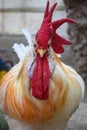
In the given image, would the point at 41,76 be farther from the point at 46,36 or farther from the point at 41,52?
the point at 46,36

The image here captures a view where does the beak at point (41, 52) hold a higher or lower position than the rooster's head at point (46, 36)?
lower

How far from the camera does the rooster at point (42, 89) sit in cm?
374

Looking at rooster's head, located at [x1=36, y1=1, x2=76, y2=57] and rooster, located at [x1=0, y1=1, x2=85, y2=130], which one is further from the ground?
rooster's head, located at [x1=36, y1=1, x2=76, y2=57]

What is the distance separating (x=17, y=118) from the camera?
396 cm

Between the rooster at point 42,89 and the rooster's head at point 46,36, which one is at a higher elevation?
the rooster's head at point 46,36

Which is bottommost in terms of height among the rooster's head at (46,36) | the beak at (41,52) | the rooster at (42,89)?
the rooster at (42,89)

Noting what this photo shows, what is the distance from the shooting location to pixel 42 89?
3744mm

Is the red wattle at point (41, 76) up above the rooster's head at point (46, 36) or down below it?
below

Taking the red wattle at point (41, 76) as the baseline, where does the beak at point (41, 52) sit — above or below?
above

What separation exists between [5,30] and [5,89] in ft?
14.8

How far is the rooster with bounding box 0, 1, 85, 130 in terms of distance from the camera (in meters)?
3.74

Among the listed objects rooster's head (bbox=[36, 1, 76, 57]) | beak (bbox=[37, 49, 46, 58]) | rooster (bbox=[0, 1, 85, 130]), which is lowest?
rooster (bbox=[0, 1, 85, 130])

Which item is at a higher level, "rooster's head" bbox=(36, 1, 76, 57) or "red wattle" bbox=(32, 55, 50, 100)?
"rooster's head" bbox=(36, 1, 76, 57)

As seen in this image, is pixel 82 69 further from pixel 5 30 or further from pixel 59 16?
pixel 5 30
